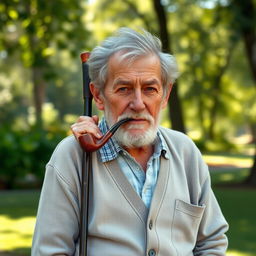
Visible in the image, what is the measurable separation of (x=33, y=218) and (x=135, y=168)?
21.4 ft

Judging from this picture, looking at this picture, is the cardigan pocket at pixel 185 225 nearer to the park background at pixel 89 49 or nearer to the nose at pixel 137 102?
the nose at pixel 137 102

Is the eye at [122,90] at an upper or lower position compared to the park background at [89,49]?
upper

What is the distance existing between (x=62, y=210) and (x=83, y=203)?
0.30 feet

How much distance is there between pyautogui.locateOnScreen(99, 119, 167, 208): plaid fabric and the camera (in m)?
2.29

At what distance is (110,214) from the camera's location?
7.19 feet

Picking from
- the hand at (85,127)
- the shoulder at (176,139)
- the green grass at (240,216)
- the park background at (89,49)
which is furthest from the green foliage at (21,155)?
the hand at (85,127)

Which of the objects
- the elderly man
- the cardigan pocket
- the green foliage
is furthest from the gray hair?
the green foliage

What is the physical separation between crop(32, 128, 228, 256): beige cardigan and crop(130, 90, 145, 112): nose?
0.23 metres

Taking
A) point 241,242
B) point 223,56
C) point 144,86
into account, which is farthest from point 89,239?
point 223,56

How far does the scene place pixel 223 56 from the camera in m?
33.2

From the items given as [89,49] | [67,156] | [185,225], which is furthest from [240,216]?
[67,156]

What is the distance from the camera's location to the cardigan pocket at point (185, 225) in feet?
7.49

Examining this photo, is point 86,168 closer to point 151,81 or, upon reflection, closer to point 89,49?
point 151,81

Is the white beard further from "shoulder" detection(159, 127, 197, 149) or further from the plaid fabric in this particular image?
"shoulder" detection(159, 127, 197, 149)
